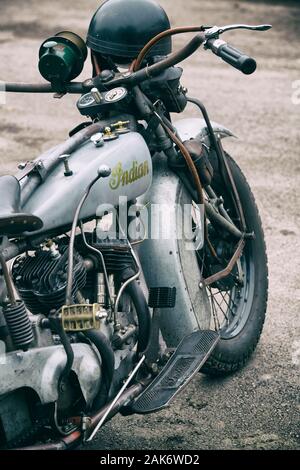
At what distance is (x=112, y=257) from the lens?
10.8 feet

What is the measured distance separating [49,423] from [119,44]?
4.65ft

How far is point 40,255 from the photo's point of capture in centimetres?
309

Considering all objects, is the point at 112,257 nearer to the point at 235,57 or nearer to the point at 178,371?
the point at 178,371

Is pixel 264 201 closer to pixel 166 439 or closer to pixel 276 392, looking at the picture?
pixel 276 392

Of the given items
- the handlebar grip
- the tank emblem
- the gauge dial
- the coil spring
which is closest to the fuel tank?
the tank emblem

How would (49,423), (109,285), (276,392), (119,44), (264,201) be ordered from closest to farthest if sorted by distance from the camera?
(49,423) → (109,285) → (119,44) → (276,392) → (264,201)

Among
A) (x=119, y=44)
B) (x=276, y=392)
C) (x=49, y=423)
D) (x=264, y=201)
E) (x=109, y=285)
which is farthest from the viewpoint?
(x=264, y=201)

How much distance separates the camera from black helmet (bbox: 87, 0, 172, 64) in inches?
140

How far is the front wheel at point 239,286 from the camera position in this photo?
4035mm

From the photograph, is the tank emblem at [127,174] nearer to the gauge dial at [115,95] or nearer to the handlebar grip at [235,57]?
the gauge dial at [115,95]

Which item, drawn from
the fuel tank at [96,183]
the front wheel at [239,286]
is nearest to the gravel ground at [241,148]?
the front wheel at [239,286]

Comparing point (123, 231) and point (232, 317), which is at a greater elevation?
point (123, 231)

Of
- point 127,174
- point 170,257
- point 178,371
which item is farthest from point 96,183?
point 178,371
